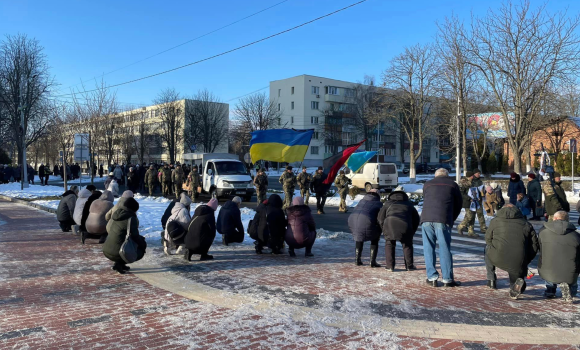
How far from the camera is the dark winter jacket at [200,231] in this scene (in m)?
8.27

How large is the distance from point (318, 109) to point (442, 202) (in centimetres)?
7737

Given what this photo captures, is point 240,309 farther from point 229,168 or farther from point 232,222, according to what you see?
point 229,168

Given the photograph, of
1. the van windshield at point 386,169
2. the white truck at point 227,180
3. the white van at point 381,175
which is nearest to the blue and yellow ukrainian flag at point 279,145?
the white truck at point 227,180

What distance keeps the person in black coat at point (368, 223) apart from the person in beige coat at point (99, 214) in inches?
203

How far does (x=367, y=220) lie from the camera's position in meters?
7.94

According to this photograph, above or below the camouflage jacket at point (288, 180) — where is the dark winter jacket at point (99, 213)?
below

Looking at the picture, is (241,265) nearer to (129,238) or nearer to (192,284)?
(192,284)

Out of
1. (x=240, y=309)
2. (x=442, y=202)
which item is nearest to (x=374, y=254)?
(x=442, y=202)

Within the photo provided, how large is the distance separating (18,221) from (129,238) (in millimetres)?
10208

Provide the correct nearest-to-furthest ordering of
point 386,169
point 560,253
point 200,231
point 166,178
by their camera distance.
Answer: point 560,253 < point 200,231 < point 166,178 < point 386,169

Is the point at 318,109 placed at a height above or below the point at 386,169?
above

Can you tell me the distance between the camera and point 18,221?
15.2 m

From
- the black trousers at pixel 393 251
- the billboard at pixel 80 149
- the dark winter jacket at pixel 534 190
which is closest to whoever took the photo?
the black trousers at pixel 393 251

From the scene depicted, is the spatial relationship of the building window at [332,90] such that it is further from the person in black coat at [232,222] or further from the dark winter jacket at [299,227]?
the dark winter jacket at [299,227]
